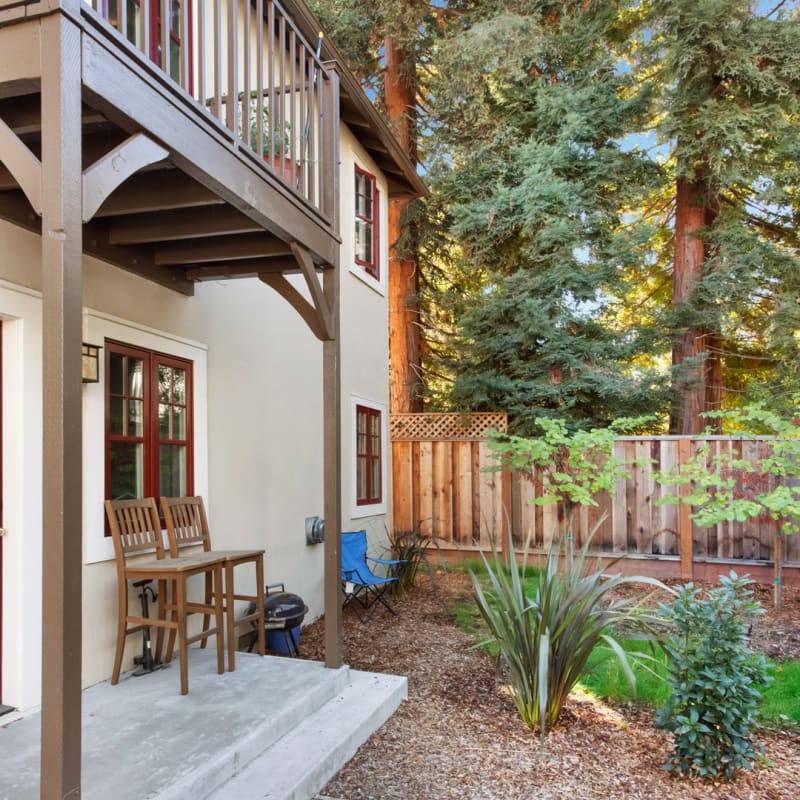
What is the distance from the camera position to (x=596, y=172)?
8.58 metres

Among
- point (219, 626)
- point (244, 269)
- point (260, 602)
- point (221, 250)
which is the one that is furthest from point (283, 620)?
point (221, 250)

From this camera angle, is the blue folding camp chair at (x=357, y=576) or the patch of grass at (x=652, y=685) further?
the blue folding camp chair at (x=357, y=576)

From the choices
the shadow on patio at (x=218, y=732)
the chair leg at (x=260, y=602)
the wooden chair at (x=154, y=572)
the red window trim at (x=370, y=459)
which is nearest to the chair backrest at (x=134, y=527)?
the wooden chair at (x=154, y=572)

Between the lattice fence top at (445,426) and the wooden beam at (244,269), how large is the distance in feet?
15.0

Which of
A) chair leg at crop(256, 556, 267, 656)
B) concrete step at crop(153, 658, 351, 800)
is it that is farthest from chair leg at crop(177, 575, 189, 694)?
chair leg at crop(256, 556, 267, 656)

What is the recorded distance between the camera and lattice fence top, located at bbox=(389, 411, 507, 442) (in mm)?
8477

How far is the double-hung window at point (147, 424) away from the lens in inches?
154

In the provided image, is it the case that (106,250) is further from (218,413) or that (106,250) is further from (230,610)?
(230,610)

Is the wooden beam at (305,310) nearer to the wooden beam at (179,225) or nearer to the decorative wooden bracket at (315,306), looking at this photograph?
the decorative wooden bracket at (315,306)

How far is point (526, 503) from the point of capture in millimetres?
8250

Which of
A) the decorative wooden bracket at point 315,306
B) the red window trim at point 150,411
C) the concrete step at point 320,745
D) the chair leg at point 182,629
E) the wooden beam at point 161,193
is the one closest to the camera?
the concrete step at point 320,745

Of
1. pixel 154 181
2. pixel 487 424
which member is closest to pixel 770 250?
pixel 487 424

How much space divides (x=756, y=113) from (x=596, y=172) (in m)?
1.91

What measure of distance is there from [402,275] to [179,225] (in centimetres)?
738
